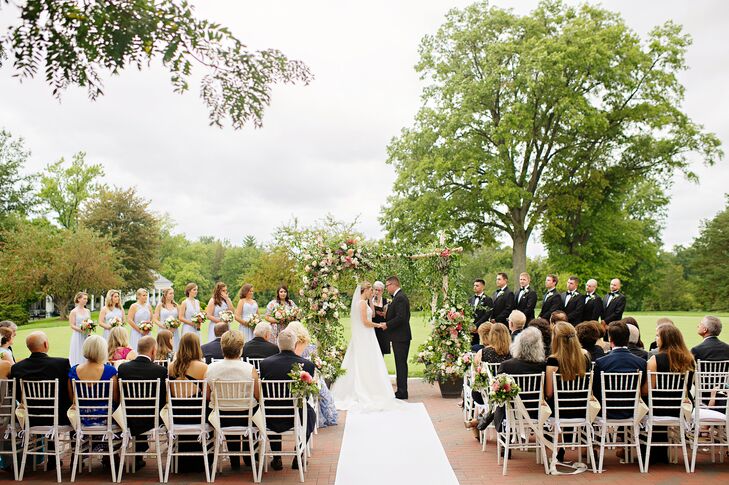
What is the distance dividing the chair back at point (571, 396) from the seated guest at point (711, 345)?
1759 millimetres

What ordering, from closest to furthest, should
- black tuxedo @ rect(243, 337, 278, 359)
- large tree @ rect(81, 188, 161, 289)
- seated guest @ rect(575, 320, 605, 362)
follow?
seated guest @ rect(575, 320, 605, 362), black tuxedo @ rect(243, 337, 278, 359), large tree @ rect(81, 188, 161, 289)

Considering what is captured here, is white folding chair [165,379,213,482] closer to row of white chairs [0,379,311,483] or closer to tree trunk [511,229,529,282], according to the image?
row of white chairs [0,379,311,483]

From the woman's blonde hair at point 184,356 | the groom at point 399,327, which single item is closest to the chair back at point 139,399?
the woman's blonde hair at point 184,356

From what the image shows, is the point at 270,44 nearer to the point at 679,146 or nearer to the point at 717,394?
the point at 717,394

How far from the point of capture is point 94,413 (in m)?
6.76

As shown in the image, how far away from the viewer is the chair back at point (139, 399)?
6.61m

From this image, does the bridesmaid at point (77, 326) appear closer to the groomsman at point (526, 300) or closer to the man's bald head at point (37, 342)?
the man's bald head at point (37, 342)

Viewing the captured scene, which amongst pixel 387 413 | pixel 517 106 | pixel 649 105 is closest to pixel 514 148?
pixel 517 106

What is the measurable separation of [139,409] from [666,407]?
18.0 ft

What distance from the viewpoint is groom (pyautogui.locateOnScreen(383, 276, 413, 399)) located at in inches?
460

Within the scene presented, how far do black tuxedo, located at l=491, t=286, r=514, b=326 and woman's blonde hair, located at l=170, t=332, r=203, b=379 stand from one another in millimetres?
7765

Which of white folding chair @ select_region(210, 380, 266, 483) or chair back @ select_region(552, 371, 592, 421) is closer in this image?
white folding chair @ select_region(210, 380, 266, 483)

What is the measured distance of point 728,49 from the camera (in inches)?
769

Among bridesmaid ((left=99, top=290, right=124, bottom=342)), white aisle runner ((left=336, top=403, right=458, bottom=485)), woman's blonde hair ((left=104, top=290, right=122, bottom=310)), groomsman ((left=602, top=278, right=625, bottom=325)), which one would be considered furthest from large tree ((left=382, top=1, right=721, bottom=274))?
white aisle runner ((left=336, top=403, right=458, bottom=485))
